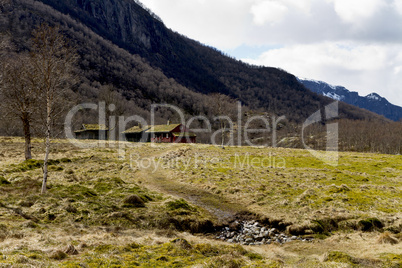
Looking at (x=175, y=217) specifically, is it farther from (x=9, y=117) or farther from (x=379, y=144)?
(x=379, y=144)

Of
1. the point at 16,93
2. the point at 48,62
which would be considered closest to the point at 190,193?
the point at 48,62

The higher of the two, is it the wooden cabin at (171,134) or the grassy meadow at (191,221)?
the wooden cabin at (171,134)

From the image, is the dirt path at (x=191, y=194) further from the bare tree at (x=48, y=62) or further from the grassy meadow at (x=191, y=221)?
the bare tree at (x=48, y=62)

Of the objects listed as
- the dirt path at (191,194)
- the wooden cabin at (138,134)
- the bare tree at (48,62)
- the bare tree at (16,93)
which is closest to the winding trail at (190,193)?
the dirt path at (191,194)

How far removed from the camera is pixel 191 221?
13.3 metres

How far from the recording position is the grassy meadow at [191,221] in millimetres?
7802

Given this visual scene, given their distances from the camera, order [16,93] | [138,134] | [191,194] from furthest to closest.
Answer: [138,134], [16,93], [191,194]

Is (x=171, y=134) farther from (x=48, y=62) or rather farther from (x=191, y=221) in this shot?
(x=191, y=221)

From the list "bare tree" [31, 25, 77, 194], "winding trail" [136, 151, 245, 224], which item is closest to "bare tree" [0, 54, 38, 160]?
"bare tree" [31, 25, 77, 194]

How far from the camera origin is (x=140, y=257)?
8.06 metres

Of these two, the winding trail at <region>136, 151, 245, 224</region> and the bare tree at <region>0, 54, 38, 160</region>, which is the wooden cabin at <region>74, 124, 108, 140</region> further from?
the winding trail at <region>136, 151, 245, 224</region>

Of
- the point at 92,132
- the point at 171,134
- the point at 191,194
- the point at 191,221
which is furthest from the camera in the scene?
the point at 92,132

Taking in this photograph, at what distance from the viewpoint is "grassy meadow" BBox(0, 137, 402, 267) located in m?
7.80

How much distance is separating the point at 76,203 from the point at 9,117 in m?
21.6
